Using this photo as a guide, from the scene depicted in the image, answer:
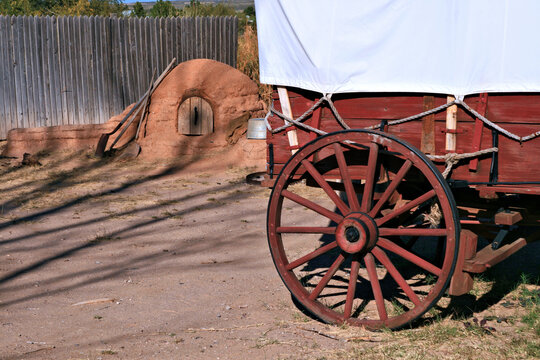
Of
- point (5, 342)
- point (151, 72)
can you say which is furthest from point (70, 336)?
point (151, 72)

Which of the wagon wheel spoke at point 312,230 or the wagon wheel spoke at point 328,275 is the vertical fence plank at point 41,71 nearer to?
the wagon wheel spoke at point 312,230

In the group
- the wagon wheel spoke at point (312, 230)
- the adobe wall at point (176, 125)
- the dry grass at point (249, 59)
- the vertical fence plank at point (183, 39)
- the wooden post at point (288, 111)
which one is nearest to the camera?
the wagon wheel spoke at point (312, 230)

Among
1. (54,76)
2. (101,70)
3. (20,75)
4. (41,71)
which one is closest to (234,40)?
(101,70)

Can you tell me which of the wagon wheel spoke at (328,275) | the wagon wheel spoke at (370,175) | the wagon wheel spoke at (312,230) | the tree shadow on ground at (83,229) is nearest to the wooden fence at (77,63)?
the tree shadow on ground at (83,229)

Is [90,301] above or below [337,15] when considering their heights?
below

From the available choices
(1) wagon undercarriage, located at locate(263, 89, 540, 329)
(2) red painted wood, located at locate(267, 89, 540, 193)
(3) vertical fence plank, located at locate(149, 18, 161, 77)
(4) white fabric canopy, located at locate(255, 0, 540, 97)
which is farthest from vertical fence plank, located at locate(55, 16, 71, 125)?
(2) red painted wood, located at locate(267, 89, 540, 193)

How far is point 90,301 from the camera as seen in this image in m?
5.11

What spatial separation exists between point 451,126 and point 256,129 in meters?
7.59

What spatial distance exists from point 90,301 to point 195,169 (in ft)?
20.8

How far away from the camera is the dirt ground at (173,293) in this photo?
4.04 m

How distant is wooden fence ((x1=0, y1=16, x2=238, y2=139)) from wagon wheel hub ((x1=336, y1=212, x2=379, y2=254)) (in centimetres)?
983

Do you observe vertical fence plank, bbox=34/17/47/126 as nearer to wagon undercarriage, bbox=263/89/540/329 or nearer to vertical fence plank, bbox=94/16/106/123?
vertical fence plank, bbox=94/16/106/123

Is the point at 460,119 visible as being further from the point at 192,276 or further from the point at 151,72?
the point at 151,72

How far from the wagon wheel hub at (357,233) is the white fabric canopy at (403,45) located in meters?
0.84
